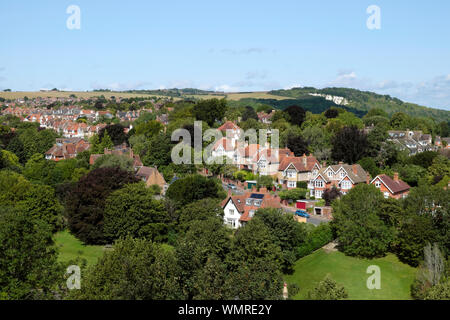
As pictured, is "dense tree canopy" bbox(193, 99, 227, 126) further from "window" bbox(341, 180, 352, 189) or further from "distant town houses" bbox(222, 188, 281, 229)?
"distant town houses" bbox(222, 188, 281, 229)

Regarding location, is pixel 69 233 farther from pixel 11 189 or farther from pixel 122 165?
pixel 122 165

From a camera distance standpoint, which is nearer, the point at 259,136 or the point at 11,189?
the point at 11,189

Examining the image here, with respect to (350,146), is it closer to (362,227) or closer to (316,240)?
(316,240)

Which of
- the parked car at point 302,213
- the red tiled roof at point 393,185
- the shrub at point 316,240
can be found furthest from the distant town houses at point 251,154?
the shrub at point 316,240

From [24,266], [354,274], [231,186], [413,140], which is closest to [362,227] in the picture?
[354,274]
